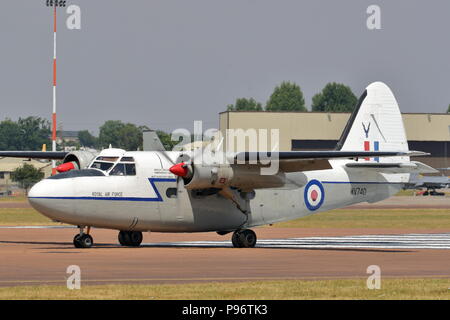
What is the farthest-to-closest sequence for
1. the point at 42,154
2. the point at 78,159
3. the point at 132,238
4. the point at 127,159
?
the point at 42,154, the point at 132,238, the point at 78,159, the point at 127,159

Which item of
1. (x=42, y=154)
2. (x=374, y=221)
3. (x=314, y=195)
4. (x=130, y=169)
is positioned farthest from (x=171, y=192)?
(x=374, y=221)

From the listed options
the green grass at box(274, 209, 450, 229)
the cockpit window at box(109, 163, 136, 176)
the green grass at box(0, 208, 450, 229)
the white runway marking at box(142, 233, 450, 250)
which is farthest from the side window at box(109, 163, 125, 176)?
the green grass at box(274, 209, 450, 229)

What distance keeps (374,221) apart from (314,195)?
22.7 metres

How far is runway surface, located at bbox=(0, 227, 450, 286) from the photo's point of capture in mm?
22859

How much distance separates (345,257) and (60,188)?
9.44 metres

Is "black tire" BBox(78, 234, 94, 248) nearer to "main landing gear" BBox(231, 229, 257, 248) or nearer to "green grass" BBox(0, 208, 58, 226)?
"main landing gear" BBox(231, 229, 257, 248)

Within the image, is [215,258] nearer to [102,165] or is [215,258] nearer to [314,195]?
[102,165]

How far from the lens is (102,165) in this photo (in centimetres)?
3125

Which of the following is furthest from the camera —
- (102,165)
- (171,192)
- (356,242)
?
(356,242)

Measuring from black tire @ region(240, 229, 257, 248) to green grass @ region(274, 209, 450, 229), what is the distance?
18.9m

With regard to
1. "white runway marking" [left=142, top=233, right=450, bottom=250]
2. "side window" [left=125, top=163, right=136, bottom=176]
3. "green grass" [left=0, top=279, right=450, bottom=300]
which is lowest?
"white runway marking" [left=142, top=233, right=450, bottom=250]

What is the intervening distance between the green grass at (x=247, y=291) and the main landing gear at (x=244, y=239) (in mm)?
12174
